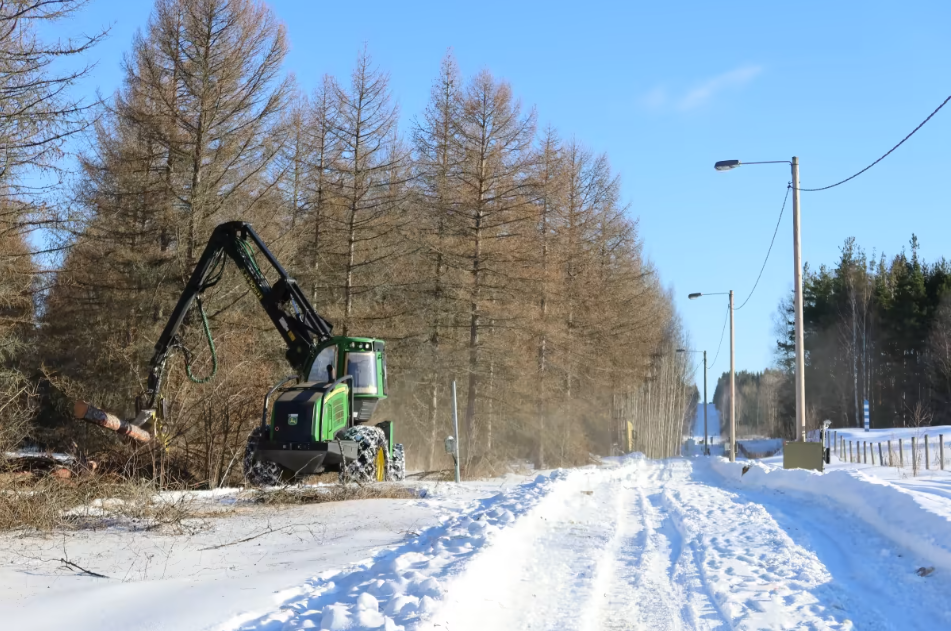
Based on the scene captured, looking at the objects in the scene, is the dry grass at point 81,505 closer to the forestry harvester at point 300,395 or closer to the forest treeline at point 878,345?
the forestry harvester at point 300,395

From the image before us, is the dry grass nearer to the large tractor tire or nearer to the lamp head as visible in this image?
the large tractor tire

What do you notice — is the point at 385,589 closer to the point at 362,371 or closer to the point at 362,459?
the point at 362,459

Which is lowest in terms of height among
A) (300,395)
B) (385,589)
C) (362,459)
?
(385,589)

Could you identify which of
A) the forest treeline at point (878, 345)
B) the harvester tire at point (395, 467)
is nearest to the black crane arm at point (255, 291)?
the harvester tire at point (395, 467)

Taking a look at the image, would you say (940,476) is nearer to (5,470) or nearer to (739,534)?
(739,534)

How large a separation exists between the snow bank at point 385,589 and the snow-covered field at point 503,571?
0.07ft

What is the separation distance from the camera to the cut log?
13484 mm

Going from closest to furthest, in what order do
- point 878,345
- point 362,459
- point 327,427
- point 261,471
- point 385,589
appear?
point 385,589 < point 261,471 < point 327,427 < point 362,459 < point 878,345

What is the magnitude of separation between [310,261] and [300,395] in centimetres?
1497

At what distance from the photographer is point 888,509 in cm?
1095

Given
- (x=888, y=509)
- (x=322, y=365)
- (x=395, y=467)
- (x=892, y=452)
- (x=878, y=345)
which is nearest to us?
(x=888, y=509)

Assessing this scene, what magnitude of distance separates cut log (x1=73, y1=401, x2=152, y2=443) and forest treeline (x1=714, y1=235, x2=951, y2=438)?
4756cm

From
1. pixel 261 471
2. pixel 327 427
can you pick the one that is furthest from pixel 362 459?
pixel 261 471

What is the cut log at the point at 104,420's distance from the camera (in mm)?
13484
